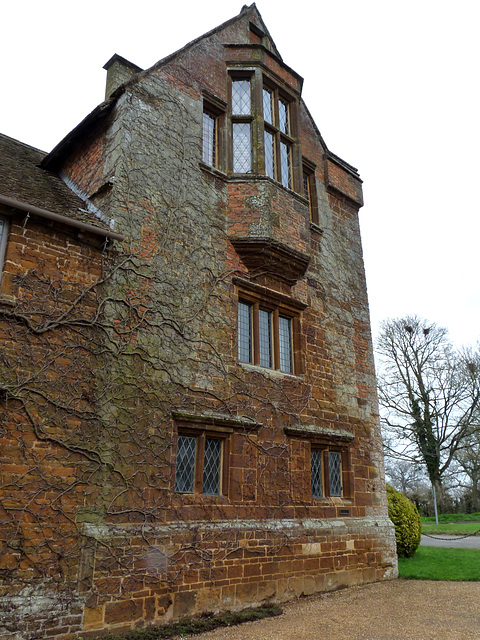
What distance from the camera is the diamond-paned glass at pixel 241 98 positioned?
11.0m

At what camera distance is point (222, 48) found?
11.3 meters

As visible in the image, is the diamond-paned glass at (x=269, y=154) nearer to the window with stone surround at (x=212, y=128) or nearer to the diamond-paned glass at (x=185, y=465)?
the window with stone surround at (x=212, y=128)

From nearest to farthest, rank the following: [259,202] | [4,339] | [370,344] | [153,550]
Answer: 1. [4,339]
2. [153,550]
3. [259,202]
4. [370,344]

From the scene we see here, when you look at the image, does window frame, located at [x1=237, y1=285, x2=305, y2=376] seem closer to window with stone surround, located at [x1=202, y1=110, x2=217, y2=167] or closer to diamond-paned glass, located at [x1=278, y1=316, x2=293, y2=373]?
diamond-paned glass, located at [x1=278, y1=316, x2=293, y2=373]

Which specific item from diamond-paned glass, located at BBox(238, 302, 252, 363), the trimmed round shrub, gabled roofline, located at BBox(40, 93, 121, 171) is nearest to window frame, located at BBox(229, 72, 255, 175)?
gabled roofline, located at BBox(40, 93, 121, 171)

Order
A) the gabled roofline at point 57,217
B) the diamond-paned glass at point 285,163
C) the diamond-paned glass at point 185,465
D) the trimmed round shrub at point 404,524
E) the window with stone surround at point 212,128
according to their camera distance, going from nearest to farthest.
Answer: the gabled roofline at point 57,217
the diamond-paned glass at point 185,465
the window with stone surround at point 212,128
the diamond-paned glass at point 285,163
the trimmed round shrub at point 404,524

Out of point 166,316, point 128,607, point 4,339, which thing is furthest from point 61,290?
point 128,607

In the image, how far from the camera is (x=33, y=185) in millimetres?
8547

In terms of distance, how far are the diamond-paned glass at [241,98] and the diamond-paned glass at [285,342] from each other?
4.70 m

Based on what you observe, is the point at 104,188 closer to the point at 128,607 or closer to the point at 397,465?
the point at 128,607

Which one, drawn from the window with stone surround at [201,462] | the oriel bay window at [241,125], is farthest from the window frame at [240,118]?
the window with stone surround at [201,462]

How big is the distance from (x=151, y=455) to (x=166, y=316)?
225 centimetres

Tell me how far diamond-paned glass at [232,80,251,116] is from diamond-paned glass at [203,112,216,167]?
0.68 meters

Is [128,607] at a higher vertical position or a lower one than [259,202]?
lower
